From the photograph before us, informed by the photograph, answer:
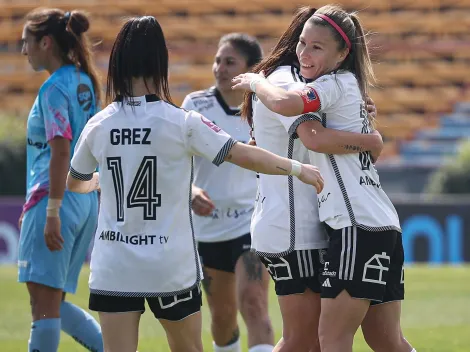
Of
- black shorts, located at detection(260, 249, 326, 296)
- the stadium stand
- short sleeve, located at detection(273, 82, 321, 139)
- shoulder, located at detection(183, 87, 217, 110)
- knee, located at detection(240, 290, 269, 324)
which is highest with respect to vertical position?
the stadium stand

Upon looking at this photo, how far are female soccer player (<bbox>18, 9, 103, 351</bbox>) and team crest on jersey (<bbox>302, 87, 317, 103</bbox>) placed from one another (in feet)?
5.63

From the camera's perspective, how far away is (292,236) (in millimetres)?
4480

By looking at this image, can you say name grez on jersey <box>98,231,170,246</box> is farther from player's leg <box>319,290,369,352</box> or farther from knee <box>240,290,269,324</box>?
knee <box>240,290,269,324</box>

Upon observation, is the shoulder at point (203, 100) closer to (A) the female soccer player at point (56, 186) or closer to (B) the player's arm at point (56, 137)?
(A) the female soccer player at point (56, 186)

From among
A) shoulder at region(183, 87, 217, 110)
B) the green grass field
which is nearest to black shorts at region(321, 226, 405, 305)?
shoulder at region(183, 87, 217, 110)

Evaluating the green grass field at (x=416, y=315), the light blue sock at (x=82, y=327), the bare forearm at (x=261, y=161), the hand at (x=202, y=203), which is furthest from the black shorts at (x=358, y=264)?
the green grass field at (x=416, y=315)

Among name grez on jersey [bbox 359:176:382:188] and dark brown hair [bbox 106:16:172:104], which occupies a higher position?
dark brown hair [bbox 106:16:172:104]

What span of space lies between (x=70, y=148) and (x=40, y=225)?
48 centimetres

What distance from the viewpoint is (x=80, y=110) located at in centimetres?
564

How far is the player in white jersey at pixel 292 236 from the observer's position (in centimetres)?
448

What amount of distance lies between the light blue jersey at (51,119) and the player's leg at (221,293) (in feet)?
4.75

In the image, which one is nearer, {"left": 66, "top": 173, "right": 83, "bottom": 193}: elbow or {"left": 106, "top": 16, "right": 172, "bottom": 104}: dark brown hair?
{"left": 106, "top": 16, "right": 172, "bottom": 104}: dark brown hair

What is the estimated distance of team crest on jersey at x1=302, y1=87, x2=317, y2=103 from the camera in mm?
4277

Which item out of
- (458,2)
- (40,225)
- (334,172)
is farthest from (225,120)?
(458,2)
